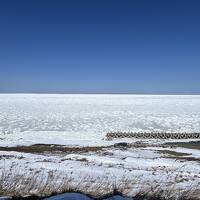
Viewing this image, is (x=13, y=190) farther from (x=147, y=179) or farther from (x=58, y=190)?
(x=147, y=179)

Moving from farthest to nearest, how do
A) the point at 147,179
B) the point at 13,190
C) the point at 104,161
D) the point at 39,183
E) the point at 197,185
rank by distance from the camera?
the point at 104,161, the point at 147,179, the point at 197,185, the point at 39,183, the point at 13,190

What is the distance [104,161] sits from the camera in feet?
55.4

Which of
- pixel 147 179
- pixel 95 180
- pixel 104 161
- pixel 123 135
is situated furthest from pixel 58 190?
pixel 123 135

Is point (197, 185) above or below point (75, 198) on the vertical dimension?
below

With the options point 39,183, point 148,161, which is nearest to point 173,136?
point 148,161

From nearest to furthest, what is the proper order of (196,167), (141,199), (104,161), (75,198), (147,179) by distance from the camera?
A: (75,198) → (141,199) → (147,179) → (196,167) → (104,161)

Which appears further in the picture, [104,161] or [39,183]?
[104,161]

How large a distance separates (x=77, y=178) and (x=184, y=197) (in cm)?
402

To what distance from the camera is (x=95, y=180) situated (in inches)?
406

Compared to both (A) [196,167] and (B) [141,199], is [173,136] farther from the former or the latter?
(B) [141,199]

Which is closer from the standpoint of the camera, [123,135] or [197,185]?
[197,185]

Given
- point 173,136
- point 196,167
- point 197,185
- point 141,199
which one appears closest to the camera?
point 141,199

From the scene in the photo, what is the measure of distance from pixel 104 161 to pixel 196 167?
4405 millimetres

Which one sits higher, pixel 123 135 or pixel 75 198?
pixel 75 198
